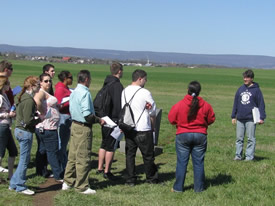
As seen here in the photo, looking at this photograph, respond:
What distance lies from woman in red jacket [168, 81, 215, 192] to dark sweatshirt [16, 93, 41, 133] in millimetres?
2092

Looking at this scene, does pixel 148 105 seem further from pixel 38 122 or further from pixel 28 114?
pixel 28 114

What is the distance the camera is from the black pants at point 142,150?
291 inches

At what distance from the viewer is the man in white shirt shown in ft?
23.8

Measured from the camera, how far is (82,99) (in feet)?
22.0

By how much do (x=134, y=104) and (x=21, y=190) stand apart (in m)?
2.21

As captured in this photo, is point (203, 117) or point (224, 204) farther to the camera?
point (203, 117)

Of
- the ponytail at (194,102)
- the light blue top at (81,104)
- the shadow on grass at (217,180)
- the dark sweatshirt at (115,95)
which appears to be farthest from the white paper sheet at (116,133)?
the ponytail at (194,102)

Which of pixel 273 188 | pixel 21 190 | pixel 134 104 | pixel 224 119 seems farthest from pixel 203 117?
pixel 224 119

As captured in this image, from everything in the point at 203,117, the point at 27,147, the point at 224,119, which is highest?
the point at 203,117

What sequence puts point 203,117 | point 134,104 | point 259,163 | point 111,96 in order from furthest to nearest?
point 259,163
point 111,96
point 134,104
point 203,117

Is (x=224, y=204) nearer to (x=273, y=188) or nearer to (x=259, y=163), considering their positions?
(x=273, y=188)

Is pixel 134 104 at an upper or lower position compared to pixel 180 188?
upper

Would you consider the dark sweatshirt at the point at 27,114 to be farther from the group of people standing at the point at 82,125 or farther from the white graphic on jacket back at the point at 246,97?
the white graphic on jacket back at the point at 246,97

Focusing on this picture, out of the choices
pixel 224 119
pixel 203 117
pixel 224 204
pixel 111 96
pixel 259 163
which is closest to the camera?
pixel 224 204
